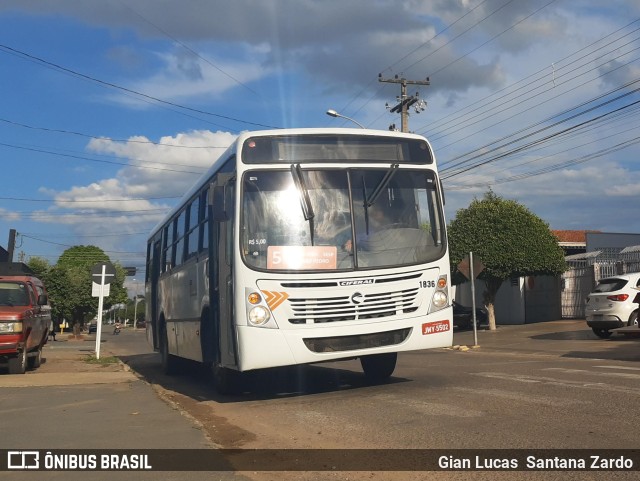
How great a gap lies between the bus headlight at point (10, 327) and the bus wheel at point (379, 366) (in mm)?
A: 7154

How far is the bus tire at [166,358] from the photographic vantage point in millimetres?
15523

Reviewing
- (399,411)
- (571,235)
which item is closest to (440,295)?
(399,411)

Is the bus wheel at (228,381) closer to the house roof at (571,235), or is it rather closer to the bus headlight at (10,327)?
the bus headlight at (10,327)

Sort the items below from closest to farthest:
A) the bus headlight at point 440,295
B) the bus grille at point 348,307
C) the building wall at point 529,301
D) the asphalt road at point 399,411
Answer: the asphalt road at point 399,411, the bus grille at point 348,307, the bus headlight at point 440,295, the building wall at point 529,301

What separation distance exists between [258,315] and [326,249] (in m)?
1.16

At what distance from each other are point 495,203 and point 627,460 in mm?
27745

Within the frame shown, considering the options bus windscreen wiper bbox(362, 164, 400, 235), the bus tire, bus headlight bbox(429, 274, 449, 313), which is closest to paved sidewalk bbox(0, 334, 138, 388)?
the bus tire

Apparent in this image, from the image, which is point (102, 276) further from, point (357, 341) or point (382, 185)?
point (357, 341)

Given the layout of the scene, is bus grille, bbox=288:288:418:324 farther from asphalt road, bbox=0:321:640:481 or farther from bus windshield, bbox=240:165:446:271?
asphalt road, bbox=0:321:640:481

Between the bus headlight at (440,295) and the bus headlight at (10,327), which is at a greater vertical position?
the bus headlight at (440,295)

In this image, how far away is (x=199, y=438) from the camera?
7199 millimetres

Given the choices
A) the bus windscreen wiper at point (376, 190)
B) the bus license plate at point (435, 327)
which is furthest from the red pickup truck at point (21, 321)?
the bus license plate at point (435, 327)

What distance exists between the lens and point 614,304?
19.9 meters

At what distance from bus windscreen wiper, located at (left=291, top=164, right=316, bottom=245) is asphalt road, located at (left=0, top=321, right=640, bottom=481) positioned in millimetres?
2311
